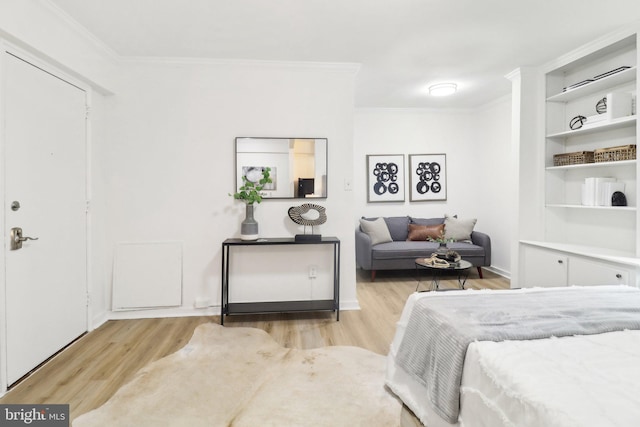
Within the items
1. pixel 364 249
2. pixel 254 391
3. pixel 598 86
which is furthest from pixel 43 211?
pixel 598 86

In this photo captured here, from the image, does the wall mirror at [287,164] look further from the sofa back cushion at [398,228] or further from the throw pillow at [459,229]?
the throw pillow at [459,229]

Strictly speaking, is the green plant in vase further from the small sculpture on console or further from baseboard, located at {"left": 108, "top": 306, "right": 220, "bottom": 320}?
baseboard, located at {"left": 108, "top": 306, "right": 220, "bottom": 320}

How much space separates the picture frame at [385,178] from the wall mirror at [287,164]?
205 cm

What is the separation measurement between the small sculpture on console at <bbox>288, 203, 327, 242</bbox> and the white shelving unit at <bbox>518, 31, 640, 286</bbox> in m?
2.16

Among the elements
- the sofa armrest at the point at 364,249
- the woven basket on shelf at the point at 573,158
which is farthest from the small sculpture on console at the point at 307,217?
the woven basket on shelf at the point at 573,158

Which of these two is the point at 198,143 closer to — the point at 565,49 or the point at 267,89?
the point at 267,89

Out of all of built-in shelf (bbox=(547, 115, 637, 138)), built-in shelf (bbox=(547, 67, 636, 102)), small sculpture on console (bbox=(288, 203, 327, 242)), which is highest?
built-in shelf (bbox=(547, 67, 636, 102))

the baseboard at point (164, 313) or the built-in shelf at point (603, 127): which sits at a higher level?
the built-in shelf at point (603, 127)

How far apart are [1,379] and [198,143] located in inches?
88.6

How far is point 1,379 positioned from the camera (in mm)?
2014

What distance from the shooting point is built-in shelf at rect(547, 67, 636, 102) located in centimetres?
282

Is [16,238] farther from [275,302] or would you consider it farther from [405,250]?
[405,250]

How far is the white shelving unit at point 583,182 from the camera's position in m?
2.81

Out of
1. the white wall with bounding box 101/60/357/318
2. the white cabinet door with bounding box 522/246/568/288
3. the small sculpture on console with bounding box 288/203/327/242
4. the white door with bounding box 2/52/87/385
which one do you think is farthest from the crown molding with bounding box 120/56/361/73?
the white cabinet door with bounding box 522/246/568/288
